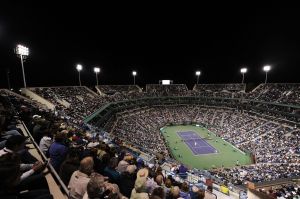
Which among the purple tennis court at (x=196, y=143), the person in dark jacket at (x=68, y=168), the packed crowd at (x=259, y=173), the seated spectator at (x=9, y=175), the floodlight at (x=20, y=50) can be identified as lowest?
the purple tennis court at (x=196, y=143)

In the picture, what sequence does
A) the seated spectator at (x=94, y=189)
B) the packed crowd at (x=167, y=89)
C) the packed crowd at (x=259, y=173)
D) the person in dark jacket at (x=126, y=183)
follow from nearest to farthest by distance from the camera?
the seated spectator at (x=94, y=189) < the person in dark jacket at (x=126, y=183) < the packed crowd at (x=259, y=173) < the packed crowd at (x=167, y=89)

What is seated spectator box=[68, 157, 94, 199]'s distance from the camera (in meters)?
4.34

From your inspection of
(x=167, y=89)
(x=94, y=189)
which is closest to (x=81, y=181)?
A: (x=94, y=189)

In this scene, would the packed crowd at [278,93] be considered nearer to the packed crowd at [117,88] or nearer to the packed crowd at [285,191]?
the packed crowd at [285,191]

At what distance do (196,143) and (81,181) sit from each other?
38968mm

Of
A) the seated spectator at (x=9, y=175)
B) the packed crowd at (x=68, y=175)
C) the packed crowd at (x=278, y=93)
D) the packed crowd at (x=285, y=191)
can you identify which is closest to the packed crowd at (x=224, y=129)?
the packed crowd at (x=278, y=93)

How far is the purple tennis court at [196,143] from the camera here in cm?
3709

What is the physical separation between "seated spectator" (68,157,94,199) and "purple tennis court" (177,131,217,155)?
3394 cm

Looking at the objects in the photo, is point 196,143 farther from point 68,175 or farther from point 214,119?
point 68,175

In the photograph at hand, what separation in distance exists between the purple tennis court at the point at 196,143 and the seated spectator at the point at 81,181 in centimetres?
3394

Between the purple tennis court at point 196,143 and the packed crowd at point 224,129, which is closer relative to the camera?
the packed crowd at point 224,129

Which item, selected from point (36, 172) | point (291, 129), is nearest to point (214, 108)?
point (291, 129)

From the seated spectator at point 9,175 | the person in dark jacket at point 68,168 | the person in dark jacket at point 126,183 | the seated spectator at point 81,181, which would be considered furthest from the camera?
the person in dark jacket at point 126,183

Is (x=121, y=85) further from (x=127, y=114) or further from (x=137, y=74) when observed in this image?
(x=127, y=114)
